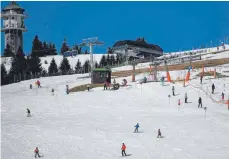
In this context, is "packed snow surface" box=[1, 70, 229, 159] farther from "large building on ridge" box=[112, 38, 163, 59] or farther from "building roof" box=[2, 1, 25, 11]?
"building roof" box=[2, 1, 25, 11]

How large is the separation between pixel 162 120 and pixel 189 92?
13.4 m

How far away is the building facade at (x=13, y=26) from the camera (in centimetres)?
11444

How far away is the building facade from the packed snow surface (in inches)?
2443

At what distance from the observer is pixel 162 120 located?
3591 centimetres

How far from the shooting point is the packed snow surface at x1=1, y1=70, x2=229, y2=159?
27.8 metres

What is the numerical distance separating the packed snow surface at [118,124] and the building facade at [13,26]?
6205 cm

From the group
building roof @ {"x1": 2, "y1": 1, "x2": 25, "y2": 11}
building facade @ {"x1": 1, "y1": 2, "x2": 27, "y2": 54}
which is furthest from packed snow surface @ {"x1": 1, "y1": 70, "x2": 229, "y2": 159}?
building roof @ {"x1": 2, "y1": 1, "x2": 25, "y2": 11}

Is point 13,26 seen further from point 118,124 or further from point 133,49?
point 118,124

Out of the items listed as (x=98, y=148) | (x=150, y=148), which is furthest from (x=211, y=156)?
(x=98, y=148)

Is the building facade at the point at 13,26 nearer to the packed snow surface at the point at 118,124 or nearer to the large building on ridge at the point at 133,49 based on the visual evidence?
the large building on ridge at the point at 133,49

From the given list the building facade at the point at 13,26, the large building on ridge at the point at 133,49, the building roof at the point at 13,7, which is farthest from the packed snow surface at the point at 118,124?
the building roof at the point at 13,7

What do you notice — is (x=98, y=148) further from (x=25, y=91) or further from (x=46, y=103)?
(x=25, y=91)

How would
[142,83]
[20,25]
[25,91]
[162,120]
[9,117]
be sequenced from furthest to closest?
[20,25], [25,91], [142,83], [9,117], [162,120]

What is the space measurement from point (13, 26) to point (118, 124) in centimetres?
8579
